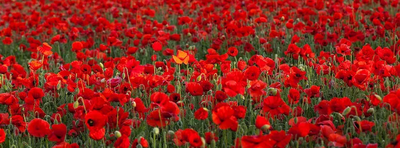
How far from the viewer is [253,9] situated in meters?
5.80

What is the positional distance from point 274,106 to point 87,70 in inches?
63.4

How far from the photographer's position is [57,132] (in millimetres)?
2299

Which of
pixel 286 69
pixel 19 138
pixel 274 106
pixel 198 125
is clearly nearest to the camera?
pixel 274 106

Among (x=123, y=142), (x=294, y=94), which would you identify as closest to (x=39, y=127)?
(x=123, y=142)

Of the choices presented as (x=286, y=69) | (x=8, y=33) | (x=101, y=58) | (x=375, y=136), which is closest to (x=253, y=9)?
(x=101, y=58)

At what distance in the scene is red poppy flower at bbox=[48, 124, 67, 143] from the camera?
2281 mm

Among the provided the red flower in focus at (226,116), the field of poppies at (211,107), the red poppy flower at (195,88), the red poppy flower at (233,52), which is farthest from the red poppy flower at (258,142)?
the red poppy flower at (233,52)

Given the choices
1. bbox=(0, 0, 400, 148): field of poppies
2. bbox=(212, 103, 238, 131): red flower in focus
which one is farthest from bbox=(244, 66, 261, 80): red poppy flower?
bbox=(212, 103, 238, 131): red flower in focus

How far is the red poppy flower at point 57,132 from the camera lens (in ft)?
7.48

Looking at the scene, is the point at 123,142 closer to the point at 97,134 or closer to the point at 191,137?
the point at 97,134

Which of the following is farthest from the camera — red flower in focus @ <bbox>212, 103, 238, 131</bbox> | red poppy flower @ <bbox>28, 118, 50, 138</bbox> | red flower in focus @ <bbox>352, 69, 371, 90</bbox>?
red flower in focus @ <bbox>352, 69, 371, 90</bbox>

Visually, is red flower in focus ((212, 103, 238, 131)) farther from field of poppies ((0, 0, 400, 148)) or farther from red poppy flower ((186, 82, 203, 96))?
red poppy flower ((186, 82, 203, 96))

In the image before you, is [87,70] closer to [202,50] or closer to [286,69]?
[286,69]

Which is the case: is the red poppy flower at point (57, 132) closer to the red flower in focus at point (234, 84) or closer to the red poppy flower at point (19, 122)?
the red poppy flower at point (19, 122)
